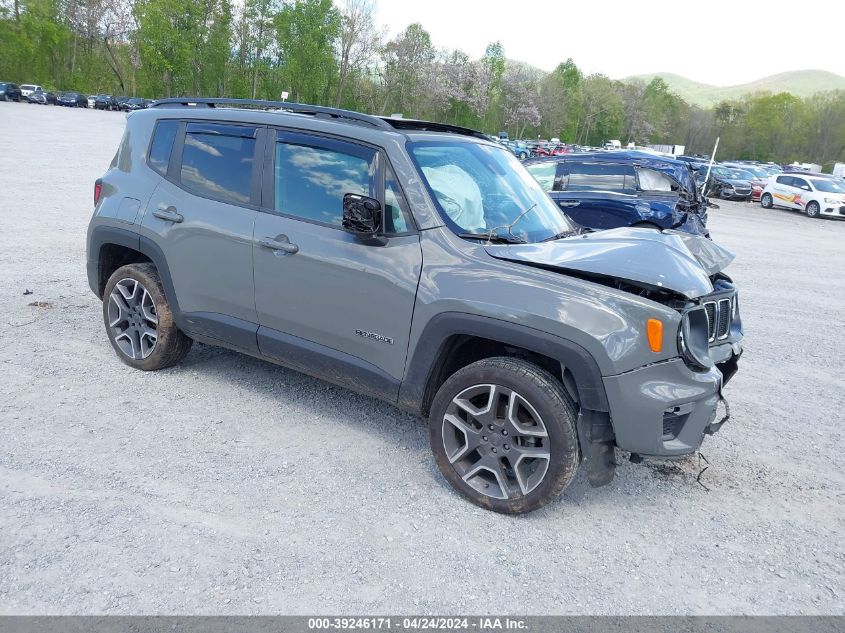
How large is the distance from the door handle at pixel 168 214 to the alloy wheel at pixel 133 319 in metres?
0.58

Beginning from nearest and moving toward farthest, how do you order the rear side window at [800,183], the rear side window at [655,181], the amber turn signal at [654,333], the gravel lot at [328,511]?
the gravel lot at [328,511] < the amber turn signal at [654,333] < the rear side window at [655,181] < the rear side window at [800,183]

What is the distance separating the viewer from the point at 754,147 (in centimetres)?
9806

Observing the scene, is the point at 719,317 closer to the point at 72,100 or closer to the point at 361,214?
the point at 361,214

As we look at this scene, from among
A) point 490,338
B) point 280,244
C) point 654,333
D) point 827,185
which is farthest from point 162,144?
point 827,185

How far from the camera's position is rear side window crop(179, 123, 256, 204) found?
13.9 feet

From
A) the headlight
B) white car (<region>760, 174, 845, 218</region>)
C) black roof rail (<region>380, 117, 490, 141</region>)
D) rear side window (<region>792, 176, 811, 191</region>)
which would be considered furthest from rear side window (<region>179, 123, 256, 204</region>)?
rear side window (<region>792, 176, 811, 191</region>)

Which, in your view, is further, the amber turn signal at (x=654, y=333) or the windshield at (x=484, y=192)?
the windshield at (x=484, y=192)

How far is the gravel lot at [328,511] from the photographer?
282 cm

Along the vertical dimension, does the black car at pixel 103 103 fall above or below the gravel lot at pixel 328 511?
above

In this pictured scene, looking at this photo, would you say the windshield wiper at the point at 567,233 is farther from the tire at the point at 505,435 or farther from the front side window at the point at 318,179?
the front side window at the point at 318,179

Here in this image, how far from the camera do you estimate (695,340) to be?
3268 mm

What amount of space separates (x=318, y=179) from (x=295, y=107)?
2.21ft

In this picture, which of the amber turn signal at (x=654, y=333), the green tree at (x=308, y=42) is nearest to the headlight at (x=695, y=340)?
the amber turn signal at (x=654, y=333)

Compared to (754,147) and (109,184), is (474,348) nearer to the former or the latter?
(109,184)
